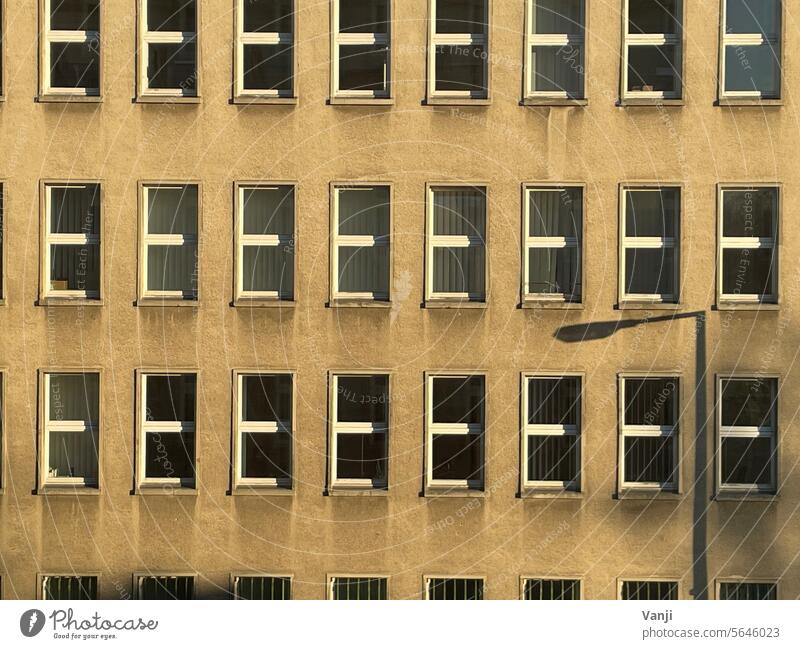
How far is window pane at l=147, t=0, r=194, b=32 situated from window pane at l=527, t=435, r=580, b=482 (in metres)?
8.64

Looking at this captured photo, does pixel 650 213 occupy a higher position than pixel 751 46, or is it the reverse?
pixel 751 46

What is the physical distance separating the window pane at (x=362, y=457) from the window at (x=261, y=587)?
192 cm

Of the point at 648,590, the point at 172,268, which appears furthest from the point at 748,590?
the point at 172,268

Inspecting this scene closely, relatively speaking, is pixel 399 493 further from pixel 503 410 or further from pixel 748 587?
pixel 748 587

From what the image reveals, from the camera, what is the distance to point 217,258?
61.4 ft

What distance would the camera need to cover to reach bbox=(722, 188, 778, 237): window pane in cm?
1859

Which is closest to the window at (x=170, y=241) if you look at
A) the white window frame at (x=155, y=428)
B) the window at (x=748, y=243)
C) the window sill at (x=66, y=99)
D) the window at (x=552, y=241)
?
the white window frame at (x=155, y=428)

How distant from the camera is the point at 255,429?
18.8 m

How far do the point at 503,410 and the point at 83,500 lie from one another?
684cm

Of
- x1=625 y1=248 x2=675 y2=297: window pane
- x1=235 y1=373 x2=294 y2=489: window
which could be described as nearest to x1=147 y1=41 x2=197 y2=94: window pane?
x1=235 y1=373 x2=294 y2=489: window

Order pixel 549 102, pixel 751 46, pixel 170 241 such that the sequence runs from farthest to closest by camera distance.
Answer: pixel 170 241 < pixel 751 46 < pixel 549 102

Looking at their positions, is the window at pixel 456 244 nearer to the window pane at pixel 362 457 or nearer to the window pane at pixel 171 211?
the window pane at pixel 362 457

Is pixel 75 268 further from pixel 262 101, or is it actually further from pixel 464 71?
pixel 464 71

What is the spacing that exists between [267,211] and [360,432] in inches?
152
